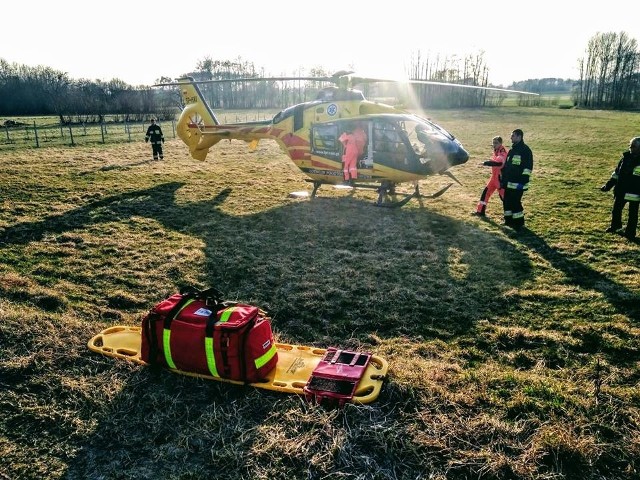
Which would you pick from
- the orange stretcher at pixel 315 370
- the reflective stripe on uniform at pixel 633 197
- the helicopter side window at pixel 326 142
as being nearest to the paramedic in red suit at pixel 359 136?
the helicopter side window at pixel 326 142

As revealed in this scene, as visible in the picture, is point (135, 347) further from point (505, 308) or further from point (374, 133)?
point (374, 133)

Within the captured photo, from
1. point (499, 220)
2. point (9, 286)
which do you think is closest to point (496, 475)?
point (9, 286)

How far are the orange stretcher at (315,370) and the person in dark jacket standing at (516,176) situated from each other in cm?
638

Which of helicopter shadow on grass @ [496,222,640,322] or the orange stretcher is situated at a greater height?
helicopter shadow on grass @ [496,222,640,322]

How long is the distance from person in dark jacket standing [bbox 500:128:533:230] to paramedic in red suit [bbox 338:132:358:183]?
3.55m

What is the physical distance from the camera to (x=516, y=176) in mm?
9453

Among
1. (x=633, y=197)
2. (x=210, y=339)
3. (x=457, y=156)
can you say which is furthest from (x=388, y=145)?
(x=210, y=339)

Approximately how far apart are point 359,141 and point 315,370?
787cm

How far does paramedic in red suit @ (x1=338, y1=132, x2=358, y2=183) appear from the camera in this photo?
37.0ft

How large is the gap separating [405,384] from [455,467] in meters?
0.99

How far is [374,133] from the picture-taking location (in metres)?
11.1

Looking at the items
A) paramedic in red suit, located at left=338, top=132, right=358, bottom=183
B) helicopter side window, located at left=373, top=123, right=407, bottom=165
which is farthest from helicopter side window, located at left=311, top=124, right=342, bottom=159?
helicopter side window, located at left=373, top=123, right=407, bottom=165

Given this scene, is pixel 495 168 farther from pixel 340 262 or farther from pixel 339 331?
pixel 339 331

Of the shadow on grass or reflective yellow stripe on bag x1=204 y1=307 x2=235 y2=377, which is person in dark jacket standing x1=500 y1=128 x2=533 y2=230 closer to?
the shadow on grass
